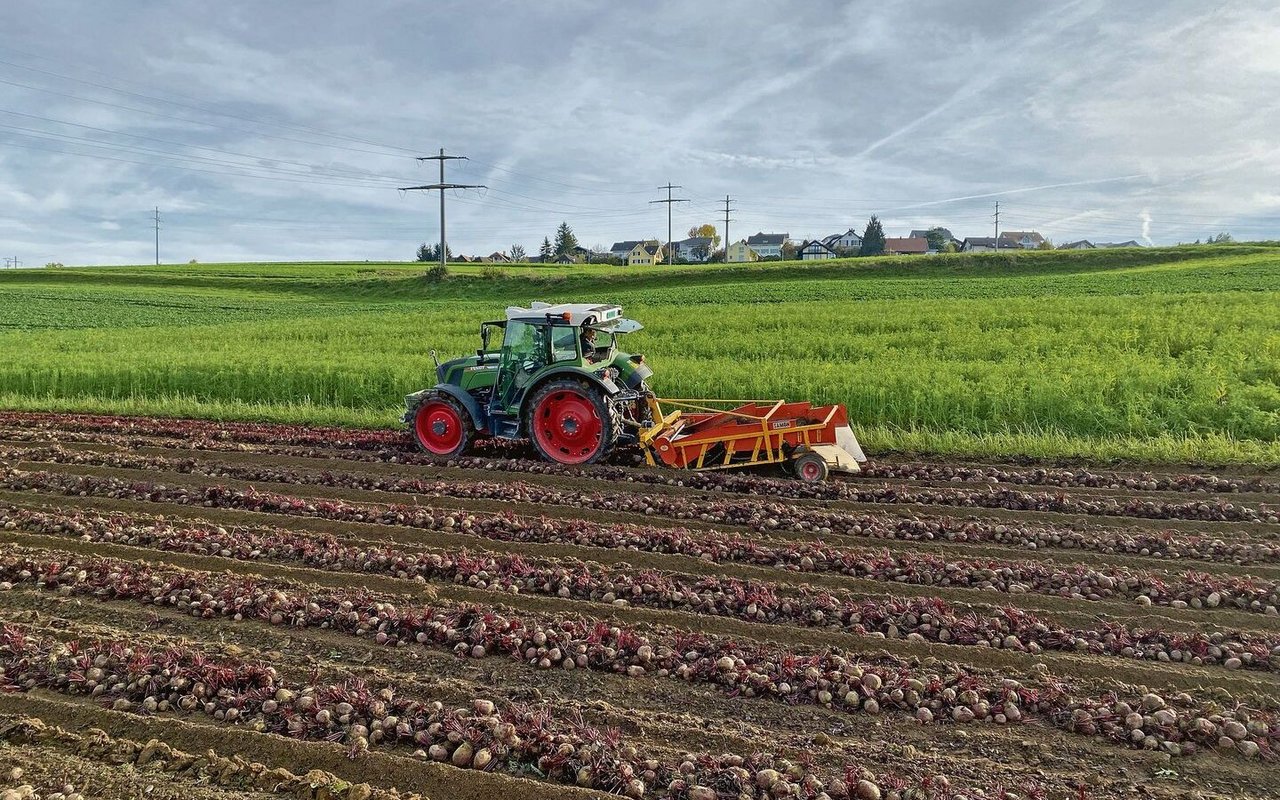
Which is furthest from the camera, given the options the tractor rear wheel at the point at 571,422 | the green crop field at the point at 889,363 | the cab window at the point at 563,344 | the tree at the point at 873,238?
the tree at the point at 873,238

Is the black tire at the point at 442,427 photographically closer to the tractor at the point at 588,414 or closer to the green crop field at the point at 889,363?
the tractor at the point at 588,414

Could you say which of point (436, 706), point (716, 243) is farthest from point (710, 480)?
point (716, 243)

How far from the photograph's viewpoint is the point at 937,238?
108312 mm

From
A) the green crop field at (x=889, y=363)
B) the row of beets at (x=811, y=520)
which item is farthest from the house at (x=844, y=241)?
the row of beets at (x=811, y=520)

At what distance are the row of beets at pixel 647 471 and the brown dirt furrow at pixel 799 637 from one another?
3.22 meters

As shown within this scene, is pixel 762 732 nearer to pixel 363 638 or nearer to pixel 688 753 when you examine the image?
pixel 688 753

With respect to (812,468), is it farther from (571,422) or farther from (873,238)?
(873,238)

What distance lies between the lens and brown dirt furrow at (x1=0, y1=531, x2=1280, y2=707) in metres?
4.30

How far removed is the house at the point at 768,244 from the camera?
113438mm

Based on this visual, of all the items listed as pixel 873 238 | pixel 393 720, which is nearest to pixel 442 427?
pixel 393 720

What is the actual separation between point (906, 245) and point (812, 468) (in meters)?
100

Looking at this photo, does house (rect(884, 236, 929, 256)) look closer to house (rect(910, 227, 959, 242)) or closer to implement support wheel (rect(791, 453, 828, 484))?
house (rect(910, 227, 959, 242))

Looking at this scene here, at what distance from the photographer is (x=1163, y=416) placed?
34.9ft

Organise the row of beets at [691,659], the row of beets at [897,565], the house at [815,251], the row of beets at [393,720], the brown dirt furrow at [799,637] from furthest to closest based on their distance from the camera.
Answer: the house at [815,251] → the row of beets at [897,565] → the brown dirt furrow at [799,637] → the row of beets at [691,659] → the row of beets at [393,720]
